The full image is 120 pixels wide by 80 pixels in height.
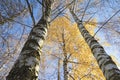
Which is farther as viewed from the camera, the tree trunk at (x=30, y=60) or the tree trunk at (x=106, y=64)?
the tree trunk at (x=106, y=64)

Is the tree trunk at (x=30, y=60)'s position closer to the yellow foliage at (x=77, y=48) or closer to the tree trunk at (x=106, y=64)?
the tree trunk at (x=106, y=64)

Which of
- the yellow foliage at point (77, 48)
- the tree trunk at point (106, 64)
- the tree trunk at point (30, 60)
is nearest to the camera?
the tree trunk at point (30, 60)

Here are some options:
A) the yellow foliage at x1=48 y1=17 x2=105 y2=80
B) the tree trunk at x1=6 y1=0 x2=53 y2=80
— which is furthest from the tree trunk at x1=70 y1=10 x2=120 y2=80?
the yellow foliage at x1=48 y1=17 x2=105 y2=80

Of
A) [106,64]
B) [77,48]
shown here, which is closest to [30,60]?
[106,64]

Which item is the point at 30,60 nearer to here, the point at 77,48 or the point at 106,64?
the point at 106,64

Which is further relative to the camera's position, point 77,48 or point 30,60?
point 77,48

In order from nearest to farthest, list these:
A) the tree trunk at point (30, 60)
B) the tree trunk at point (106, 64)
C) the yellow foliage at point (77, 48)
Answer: the tree trunk at point (30, 60), the tree trunk at point (106, 64), the yellow foliage at point (77, 48)

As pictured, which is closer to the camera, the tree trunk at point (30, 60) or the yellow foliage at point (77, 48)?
the tree trunk at point (30, 60)

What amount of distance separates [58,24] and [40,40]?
24.2ft

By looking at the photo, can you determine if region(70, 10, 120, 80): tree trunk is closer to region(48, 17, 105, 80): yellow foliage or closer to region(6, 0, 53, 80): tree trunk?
region(6, 0, 53, 80): tree trunk

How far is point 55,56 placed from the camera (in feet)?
32.0

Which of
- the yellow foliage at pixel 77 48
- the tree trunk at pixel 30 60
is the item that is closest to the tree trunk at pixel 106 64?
the tree trunk at pixel 30 60

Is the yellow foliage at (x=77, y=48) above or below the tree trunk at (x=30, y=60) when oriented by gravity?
above

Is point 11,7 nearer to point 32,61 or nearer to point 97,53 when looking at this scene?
point 97,53
